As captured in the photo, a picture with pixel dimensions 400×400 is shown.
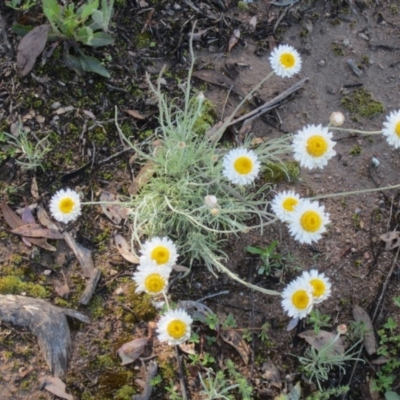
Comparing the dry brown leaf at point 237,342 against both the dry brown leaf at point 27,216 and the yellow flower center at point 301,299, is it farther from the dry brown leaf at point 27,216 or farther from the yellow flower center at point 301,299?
the dry brown leaf at point 27,216

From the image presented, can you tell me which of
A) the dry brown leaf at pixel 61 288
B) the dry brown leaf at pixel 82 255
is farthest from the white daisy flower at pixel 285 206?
the dry brown leaf at pixel 61 288

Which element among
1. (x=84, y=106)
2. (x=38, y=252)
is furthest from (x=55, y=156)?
(x=38, y=252)

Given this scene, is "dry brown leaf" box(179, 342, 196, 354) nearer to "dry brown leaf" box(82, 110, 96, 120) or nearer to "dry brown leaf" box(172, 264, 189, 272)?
"dry brown leaf" box(172, 264, 189, 272)

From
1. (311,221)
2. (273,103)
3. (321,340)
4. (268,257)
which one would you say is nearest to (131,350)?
(268,257)

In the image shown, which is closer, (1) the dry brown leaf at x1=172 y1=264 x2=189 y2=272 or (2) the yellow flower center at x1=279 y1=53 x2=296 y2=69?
(2) the yellow flower center at x1=279 y1=53 x2=296 y2=69

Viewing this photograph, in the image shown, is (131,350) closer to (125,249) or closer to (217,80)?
(125,249)

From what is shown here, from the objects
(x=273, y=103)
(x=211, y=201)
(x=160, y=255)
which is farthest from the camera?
(x=273, y=103)

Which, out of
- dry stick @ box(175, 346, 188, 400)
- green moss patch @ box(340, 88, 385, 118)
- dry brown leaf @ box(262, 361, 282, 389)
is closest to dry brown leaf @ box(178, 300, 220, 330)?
dry stick @ box(175, 346, 188, 400)
